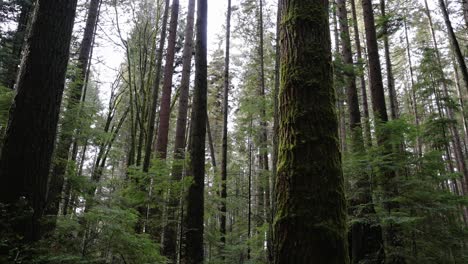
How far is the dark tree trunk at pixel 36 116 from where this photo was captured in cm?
364

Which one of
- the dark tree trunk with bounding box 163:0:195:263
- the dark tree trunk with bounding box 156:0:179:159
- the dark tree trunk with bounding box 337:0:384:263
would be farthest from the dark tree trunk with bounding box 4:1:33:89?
the dark tree trunk with bounding box 337:0:384:263

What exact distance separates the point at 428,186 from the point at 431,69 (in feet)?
36.1

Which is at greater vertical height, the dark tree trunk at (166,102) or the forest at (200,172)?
the dark tree trunk at (166,102)

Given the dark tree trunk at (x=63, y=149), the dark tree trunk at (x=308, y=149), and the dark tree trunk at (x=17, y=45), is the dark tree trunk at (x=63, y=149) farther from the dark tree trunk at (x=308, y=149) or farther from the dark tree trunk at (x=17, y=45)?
the dark tree trunk at (x=17, y=45)

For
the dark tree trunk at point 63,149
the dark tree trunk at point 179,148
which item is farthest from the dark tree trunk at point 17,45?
the dark tree trunk at point 63,149

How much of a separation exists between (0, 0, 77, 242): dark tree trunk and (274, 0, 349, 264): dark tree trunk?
3010 millimetres

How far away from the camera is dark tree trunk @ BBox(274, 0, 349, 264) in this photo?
2.13 meters

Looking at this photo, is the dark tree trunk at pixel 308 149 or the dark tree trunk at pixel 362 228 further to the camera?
the dark tree trunk at pixel 362 228

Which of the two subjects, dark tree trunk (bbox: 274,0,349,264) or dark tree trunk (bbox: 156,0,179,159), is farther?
dark tree trunk (bbox: 156,0,179,159)

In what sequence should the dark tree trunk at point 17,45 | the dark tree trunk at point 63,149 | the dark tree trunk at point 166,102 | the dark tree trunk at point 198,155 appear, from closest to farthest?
the dark tree trunk at point 63,149
the dark tree trunk at point 198,155
the dark tree trunk at point 166,102
the dark tree trunk at point 17,45

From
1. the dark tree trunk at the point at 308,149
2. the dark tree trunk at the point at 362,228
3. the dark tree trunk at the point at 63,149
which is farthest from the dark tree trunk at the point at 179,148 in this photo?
the dark tree trunk at the point at 308,149

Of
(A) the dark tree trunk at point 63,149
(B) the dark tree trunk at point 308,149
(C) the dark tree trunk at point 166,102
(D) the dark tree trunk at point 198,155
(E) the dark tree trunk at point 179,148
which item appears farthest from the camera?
(C) the dark tree trunk at point 166,102

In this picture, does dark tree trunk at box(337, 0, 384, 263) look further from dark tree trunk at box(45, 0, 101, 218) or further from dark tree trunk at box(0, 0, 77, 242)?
dark tree trunk at box(45, 0, 101, 218)

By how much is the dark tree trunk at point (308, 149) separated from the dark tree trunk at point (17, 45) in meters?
12.0
